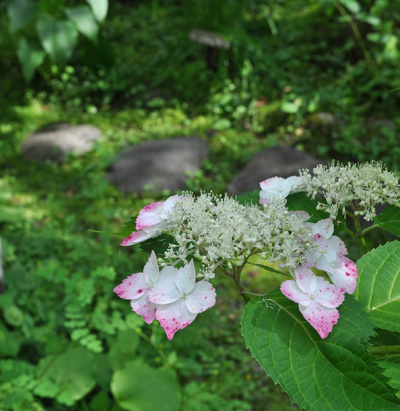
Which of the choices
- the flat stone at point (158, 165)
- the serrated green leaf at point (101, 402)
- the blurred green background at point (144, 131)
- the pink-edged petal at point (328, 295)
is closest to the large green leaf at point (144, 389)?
the blurred green background at point (144, 131)

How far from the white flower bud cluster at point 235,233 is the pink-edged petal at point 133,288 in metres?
0.05

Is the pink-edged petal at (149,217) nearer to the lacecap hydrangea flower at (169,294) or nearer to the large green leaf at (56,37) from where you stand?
the lacecap hydrangea flower at (169,294)

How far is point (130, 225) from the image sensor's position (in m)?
0.74

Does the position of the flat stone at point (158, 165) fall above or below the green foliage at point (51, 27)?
below

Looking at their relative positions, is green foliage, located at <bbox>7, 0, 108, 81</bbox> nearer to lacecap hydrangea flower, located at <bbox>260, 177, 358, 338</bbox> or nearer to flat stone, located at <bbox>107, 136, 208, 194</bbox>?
flat stone, located at <bbox>107, 136, 208, 194</bbox>

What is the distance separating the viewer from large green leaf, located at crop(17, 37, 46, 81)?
12.6ft

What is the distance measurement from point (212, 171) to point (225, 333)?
143 centimetres

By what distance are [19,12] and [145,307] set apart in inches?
141

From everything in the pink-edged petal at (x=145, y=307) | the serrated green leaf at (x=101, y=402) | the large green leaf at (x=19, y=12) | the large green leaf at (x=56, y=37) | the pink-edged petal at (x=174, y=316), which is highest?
the pink-edged petal at (x=174, y=316)

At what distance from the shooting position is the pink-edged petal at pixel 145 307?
2.06 feet

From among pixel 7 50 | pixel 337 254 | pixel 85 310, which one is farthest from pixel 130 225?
pixel 7 50

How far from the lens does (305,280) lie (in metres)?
0.61

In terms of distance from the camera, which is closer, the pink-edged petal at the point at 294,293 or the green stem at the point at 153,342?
the pink-edged petal at the point at 294,293

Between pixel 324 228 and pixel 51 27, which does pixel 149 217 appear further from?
pixel 51 27
